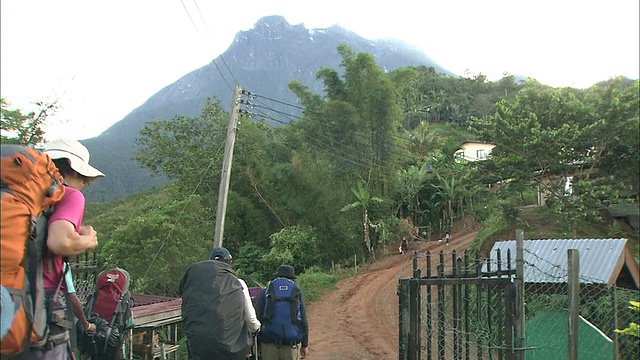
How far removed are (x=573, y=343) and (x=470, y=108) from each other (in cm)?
5150

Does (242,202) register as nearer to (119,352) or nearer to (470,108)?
(119,352)

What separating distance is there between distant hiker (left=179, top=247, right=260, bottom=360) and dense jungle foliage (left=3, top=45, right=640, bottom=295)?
9720 millimetres

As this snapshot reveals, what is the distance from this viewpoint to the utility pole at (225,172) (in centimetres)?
1051

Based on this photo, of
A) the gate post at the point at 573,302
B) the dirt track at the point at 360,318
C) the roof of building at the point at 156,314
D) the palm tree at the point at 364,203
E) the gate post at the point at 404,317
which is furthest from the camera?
the palm tree at the point at 364,203

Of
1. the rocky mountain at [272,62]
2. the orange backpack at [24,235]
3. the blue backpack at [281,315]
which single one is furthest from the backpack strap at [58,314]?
the rocky mountain at [272,62]

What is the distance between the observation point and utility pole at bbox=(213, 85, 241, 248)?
10.5 meters

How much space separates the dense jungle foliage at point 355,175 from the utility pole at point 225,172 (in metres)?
1.15

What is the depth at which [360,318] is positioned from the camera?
1242 cm

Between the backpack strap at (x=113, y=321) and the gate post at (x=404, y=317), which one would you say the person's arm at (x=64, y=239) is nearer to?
the backpack strap at (x=113, y=321)

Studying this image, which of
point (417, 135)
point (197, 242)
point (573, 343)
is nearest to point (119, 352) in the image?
point (573, 343)

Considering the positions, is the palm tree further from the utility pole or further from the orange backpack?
the orange backpack

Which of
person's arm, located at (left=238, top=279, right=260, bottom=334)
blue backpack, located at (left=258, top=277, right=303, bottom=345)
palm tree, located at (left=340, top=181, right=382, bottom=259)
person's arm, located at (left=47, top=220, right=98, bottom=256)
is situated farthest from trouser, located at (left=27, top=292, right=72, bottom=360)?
palm tree, located at (left=340, top=181, right=382, bottom=259)

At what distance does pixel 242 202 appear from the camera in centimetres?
2091

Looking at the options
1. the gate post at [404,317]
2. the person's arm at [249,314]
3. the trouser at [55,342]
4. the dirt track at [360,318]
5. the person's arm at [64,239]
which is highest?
the person's arm at [64,239]
